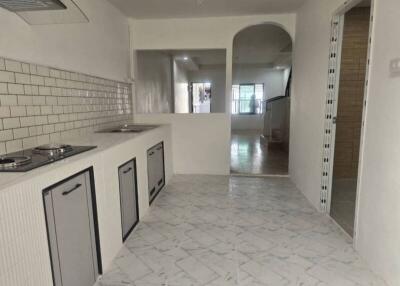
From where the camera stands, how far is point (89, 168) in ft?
5.86

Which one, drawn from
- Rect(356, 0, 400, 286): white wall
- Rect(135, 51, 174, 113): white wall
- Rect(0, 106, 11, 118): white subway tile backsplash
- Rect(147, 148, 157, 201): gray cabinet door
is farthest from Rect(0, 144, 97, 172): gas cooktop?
Rect(135, 51, 174, 113): white wall

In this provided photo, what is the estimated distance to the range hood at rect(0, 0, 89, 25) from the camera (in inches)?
67.1

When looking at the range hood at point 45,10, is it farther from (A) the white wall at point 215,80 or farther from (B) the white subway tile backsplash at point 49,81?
(A) the white wall at point 215,80

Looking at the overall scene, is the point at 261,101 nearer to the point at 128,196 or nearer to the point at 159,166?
the point at 159,166

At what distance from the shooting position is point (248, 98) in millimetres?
11227

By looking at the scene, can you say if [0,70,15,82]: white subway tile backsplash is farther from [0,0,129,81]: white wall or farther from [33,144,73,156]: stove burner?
[33,144,73,156]: stove burner

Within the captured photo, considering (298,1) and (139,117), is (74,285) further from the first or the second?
(298,1)

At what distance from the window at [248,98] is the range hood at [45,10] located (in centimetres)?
948

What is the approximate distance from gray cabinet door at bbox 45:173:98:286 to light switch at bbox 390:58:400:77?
6.73 feet

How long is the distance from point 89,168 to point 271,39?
5.52 meters

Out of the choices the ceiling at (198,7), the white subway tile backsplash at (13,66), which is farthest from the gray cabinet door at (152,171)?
the ceiling at (198,7)

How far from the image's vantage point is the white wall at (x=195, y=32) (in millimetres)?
4094

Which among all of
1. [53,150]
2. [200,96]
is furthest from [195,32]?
[200,96]

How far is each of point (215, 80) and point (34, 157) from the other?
9.89 m
